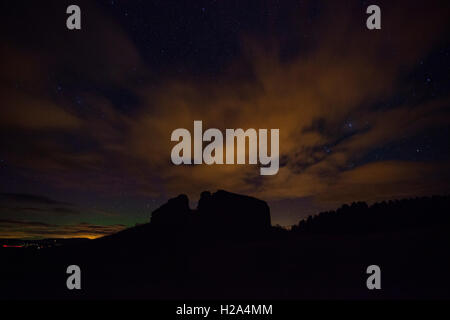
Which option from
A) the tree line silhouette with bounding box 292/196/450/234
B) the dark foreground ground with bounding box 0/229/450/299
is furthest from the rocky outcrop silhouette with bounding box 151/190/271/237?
the dark foreground ground with bounding box 0/229/450/299

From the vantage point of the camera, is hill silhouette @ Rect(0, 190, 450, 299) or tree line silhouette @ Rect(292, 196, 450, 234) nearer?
hill silhouette @ Rect(0, 190, 450, 299)

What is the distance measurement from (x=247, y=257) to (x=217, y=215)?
31.5 m

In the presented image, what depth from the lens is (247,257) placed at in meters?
32.5

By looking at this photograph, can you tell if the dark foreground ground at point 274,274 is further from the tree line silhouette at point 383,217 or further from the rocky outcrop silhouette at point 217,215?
the rocky outcrop silhouette at point 217,215

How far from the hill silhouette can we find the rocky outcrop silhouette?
0.24m

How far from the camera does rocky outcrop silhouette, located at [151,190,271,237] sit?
61.2 m

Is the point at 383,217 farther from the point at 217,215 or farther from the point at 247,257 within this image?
the point at 217,215

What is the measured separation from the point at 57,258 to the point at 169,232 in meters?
21.9

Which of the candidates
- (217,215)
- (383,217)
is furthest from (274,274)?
(217,215)

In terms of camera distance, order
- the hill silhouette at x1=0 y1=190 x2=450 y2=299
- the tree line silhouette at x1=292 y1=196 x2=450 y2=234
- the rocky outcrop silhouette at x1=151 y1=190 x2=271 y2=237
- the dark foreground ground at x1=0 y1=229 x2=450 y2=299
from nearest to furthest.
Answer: the dark foreground ground at x1=0 y1=229 x2=450 y2=299, the hill silhouette at x1=0 y1=190 x2=450 y2=299, the tree line silhouette at x1=292 y1=196 x2=450 y2=234, the rocky outcrop silhouette at x1=151 y1=190 x2=271 y2=237

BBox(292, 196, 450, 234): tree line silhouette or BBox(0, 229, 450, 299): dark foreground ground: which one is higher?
BBox(292, 196, 450, 234): tree line silhouette

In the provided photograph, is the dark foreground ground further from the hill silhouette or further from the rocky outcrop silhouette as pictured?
the rocky outcrop silhouette

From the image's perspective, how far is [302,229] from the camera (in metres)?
55.6
